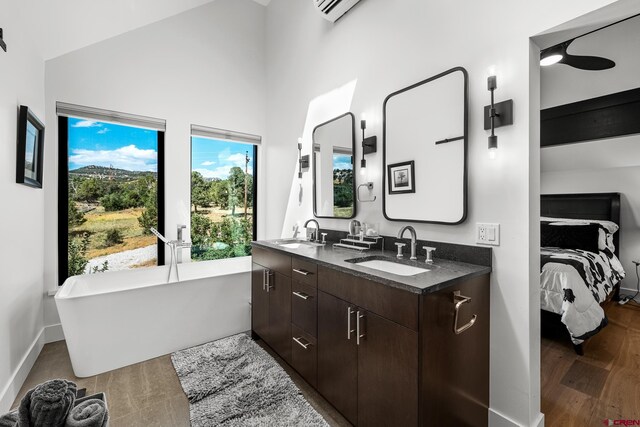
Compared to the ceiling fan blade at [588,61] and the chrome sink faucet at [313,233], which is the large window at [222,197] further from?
the ceiling fan blade at [588,61]

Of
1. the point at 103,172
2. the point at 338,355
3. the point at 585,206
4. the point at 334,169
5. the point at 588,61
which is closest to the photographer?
the point at 338,355

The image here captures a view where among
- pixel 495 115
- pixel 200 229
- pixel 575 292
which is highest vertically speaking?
pixel 495 115

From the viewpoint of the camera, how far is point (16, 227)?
1.99 m

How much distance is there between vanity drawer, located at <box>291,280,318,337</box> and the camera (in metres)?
1.89

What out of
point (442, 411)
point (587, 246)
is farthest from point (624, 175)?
point (442, 411)

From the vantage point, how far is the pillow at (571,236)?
11.3 feet

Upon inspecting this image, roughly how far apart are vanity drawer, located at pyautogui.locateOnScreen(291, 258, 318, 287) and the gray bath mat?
723 millimetres

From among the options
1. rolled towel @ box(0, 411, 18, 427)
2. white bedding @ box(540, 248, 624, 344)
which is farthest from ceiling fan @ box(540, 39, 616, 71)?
rolled towel @ box(0, 411, 18, 427)

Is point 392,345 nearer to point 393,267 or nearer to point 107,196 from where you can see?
point 393,267

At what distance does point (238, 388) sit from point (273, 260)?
911 millimetres

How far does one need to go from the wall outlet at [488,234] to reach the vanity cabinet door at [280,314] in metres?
1.29

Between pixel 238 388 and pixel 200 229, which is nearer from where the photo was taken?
pixel 238 388

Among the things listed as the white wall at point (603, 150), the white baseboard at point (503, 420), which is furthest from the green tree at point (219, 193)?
the white wall at point (603, 150)

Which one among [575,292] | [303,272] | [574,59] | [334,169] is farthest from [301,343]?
[574,59]
